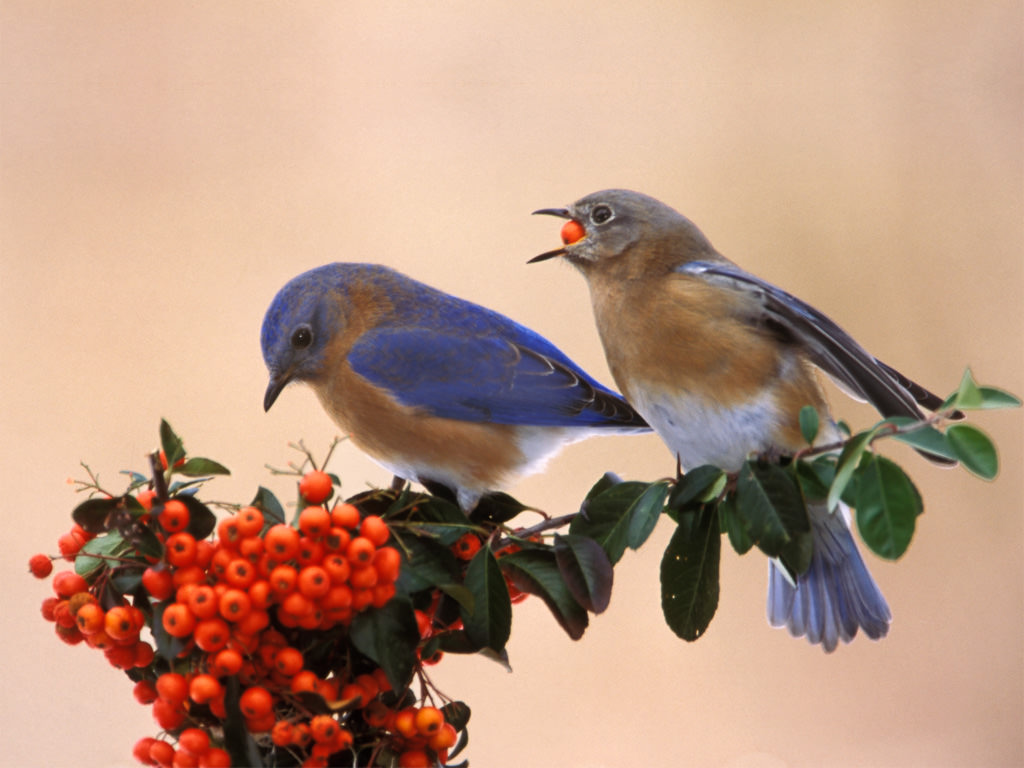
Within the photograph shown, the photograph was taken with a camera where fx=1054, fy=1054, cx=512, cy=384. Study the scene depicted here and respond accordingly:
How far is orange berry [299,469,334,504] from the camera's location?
94 centimetres

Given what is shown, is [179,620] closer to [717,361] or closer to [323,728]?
[323,728]

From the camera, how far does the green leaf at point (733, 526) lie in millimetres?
989

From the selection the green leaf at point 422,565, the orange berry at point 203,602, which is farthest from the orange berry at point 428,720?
the orange berry at point 203,602

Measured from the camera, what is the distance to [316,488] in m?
0.95

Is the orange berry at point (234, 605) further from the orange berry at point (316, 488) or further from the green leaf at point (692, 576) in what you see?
the green leaf at point (692, 576)

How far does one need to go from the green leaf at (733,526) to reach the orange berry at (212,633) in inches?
18.2

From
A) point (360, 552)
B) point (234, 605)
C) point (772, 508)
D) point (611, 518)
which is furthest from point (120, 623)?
point (772, 508)

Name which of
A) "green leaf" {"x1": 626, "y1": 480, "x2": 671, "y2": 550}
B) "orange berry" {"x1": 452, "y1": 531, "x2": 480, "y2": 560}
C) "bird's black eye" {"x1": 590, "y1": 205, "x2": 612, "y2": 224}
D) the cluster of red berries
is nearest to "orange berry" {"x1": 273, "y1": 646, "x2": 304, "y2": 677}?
the cluster of red berries

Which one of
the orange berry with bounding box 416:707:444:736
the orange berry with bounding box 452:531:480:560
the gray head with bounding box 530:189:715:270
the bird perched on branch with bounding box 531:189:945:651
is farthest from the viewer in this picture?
the gray head with bounding box 530:189:715:270

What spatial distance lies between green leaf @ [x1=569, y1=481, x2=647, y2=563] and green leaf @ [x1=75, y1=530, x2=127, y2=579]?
0.44m

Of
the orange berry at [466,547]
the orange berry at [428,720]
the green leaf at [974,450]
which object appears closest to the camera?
the green leaf at [974,450]

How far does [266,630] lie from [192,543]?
0.35ft

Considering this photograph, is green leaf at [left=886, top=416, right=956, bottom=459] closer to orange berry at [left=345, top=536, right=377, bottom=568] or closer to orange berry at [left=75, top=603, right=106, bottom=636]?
orange berry at [left=345, top=536, right=377, bottom=568]

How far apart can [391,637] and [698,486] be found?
0.33 m
